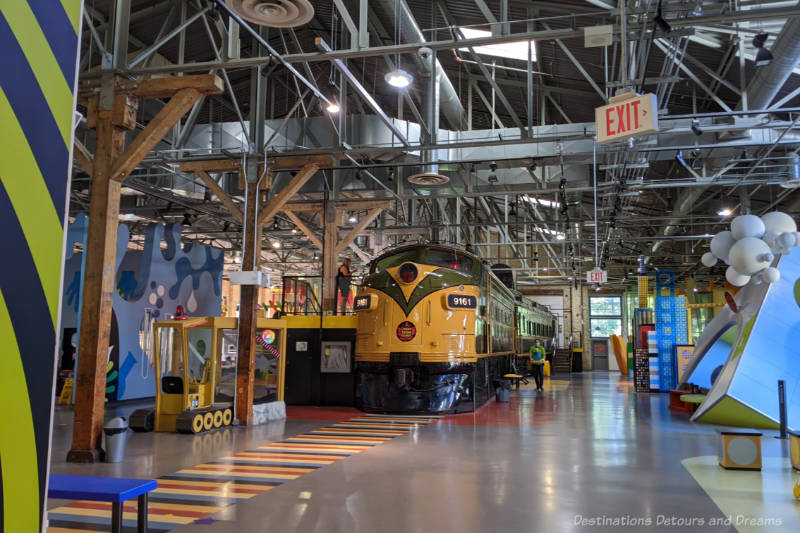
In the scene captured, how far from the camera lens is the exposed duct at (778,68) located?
8.38 m

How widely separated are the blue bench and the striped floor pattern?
988mm

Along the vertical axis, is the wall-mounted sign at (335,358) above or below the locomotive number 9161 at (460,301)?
below

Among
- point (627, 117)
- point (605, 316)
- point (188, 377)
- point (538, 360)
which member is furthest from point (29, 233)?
point (605, 316)

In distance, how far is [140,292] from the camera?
16.2 metres

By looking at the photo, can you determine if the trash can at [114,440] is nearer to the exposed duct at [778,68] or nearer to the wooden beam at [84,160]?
the wooden beam at [84,160]

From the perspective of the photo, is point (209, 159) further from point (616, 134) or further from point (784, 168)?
point (784, 168)

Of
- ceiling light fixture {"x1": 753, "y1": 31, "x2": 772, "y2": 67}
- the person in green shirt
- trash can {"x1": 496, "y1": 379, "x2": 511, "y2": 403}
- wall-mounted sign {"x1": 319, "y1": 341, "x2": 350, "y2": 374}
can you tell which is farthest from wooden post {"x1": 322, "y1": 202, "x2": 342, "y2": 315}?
ceiling light fixture {"x1": 753, "y1": 31, "x2": 772, "y2": 67}

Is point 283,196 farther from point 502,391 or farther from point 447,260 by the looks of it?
point 502,391

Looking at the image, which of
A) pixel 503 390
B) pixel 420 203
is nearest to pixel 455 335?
pixel 503 390

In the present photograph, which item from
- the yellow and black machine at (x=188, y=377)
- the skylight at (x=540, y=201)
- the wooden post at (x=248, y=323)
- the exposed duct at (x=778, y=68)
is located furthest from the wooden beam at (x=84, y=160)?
the skylight at (x=540, y=201)

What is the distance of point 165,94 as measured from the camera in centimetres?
869

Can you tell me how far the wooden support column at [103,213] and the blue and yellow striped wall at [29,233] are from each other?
697 centimetres

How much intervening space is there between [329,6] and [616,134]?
7796 mm

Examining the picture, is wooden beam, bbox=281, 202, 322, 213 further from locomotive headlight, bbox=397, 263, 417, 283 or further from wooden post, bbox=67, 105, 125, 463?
wooden post, bbox=67, 105, 125, 463
